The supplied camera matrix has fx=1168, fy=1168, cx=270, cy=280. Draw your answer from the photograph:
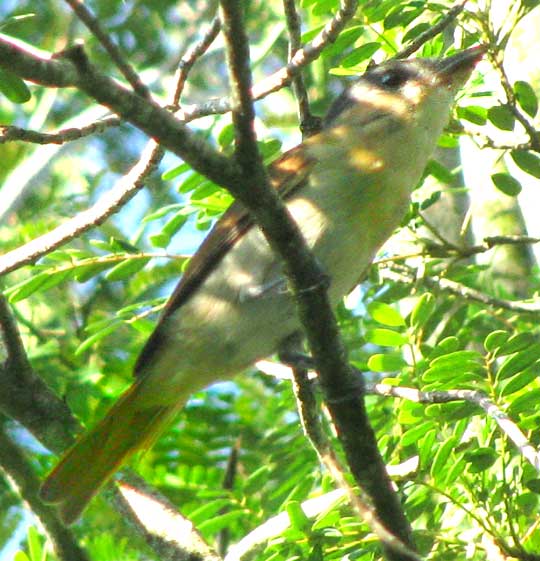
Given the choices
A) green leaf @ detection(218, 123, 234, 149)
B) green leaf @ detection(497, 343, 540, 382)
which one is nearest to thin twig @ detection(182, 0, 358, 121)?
green leaf @ detection(218, 123, 234, 149)

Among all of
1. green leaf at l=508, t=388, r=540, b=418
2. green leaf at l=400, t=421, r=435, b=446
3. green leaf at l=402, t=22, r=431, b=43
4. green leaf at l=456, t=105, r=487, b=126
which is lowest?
green leaf at l=508, t=388, r=540, b=418

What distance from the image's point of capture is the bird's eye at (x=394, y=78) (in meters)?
4.47

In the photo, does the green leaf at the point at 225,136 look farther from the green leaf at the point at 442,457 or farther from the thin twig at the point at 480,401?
the green leaf at the point at 442,457

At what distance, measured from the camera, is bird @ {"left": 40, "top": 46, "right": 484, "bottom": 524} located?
3830 millimetres

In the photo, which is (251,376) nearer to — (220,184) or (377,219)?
(377,219)

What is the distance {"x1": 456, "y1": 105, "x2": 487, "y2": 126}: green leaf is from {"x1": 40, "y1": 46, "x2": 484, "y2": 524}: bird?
0.20m

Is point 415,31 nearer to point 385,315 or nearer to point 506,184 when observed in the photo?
point 506,184

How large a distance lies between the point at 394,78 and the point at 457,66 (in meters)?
0.64

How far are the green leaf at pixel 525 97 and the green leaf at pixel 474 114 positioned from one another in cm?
12

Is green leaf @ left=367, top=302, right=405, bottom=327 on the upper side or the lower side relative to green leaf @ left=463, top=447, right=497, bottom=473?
upper

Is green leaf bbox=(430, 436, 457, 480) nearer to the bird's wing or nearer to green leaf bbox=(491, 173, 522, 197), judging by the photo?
green leaf bbox=(491, 173, 522, 197)

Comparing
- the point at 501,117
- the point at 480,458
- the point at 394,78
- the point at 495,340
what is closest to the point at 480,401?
the point at 480,458

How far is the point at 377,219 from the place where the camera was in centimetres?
381

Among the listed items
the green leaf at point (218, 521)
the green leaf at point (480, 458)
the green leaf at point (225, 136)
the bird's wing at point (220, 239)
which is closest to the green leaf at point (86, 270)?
the bird's wing at point (220, 239)
